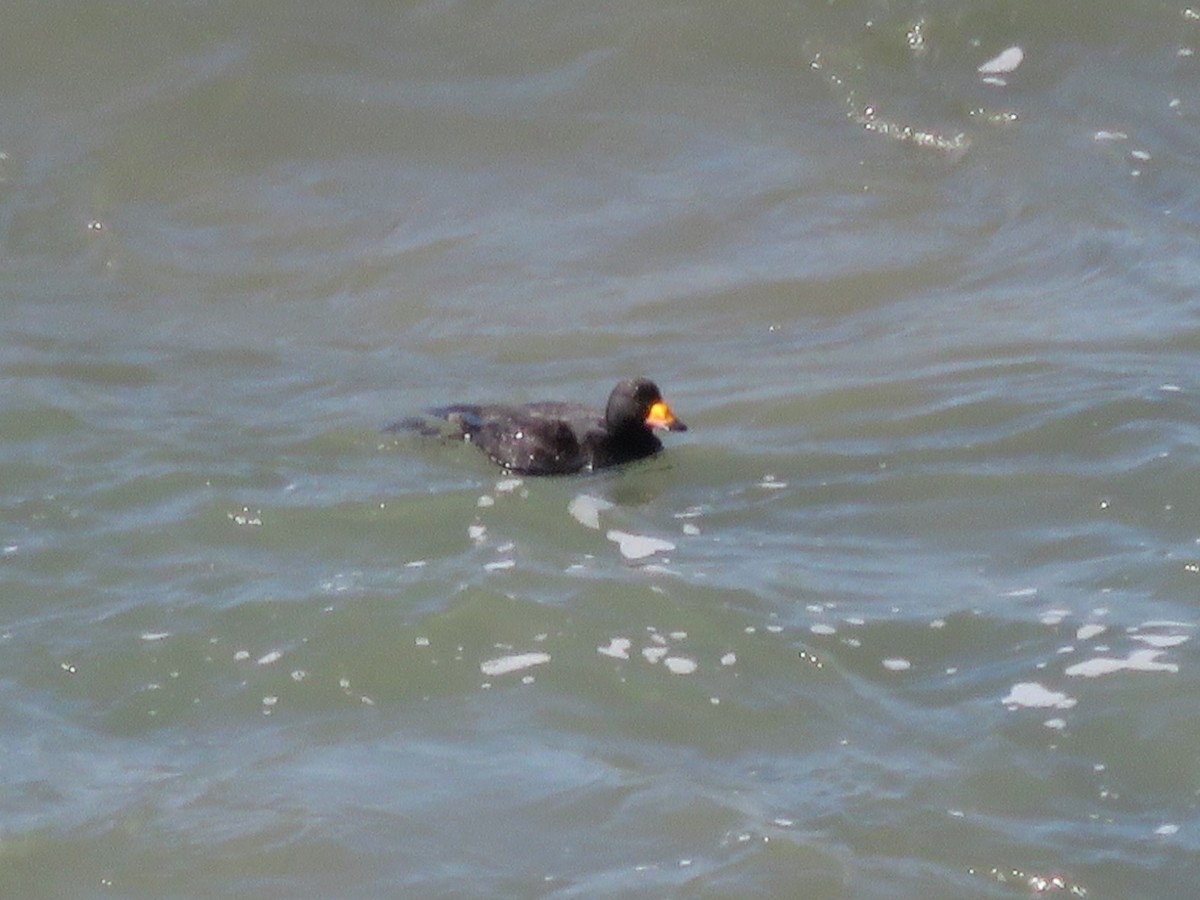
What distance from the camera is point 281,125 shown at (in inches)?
535

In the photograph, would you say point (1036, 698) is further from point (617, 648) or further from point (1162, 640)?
point (617, 648)

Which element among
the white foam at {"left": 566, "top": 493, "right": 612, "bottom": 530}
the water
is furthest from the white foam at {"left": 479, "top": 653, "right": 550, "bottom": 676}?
the white foam at {"left": 566, "top": 493, "right": 612, "bottom": 530}

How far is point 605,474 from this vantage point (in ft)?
32.0

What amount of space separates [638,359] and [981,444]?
90.4 inches

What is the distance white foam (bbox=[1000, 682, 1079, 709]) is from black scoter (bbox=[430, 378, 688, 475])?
2.90 metres

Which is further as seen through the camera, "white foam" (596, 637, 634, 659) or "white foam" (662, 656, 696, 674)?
"white foam" (596, 637, 634, 659)

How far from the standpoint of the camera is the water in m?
6.29

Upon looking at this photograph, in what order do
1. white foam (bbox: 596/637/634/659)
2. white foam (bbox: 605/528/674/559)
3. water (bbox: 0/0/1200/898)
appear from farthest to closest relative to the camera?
white foam (bbox: 605/528/674/559), white foam (bbox: 596/637/634/659), water (bbox: 0/0/1200/898)

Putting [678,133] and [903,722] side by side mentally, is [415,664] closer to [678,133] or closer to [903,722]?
[903,722]

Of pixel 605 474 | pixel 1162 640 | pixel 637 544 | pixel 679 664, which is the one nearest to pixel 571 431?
pixel 605 474

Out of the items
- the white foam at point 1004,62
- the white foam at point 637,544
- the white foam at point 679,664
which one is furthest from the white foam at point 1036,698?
the white foam at point 1004,62

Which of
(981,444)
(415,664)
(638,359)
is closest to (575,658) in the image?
(415,664)

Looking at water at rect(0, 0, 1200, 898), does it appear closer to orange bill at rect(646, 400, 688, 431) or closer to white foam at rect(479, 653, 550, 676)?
white foam at rect(479, 653, 550, 676)

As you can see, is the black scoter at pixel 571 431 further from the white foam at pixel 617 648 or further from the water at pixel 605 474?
the white foam at pixel 617 648
